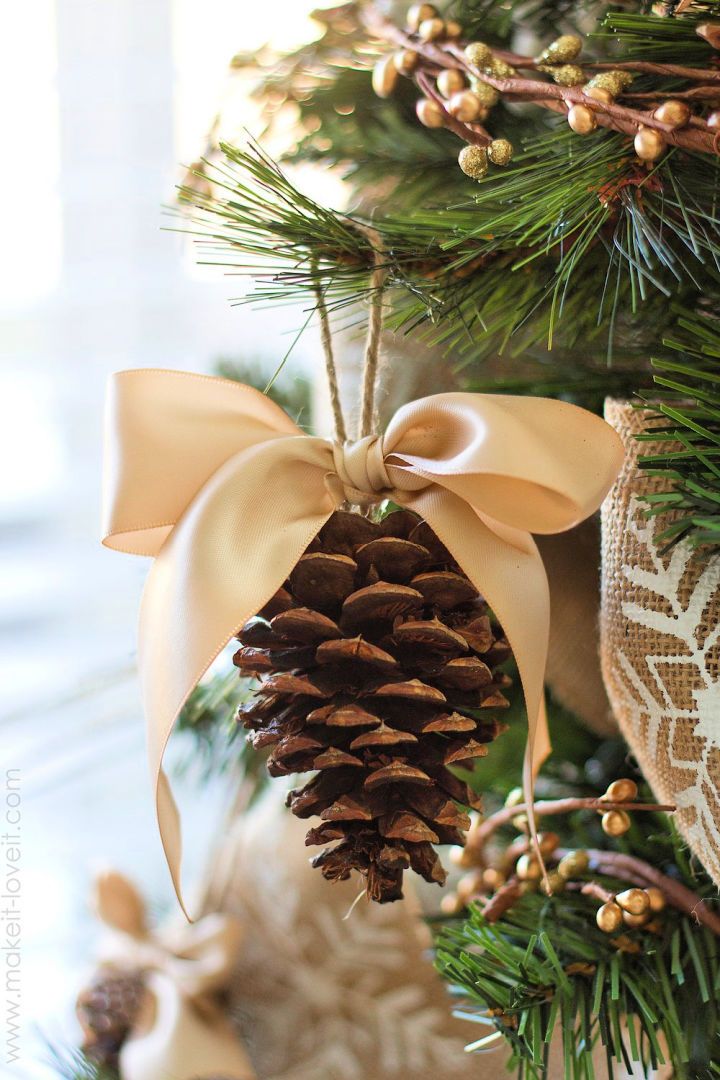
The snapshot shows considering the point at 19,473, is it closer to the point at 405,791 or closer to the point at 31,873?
the point at 31,873

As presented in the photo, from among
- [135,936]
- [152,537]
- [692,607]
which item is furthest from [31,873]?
[692,607]

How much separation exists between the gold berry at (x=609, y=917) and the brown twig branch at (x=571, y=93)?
259 mm

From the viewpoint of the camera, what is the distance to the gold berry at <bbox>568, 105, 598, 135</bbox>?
0.27 m

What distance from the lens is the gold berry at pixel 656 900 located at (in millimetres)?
354

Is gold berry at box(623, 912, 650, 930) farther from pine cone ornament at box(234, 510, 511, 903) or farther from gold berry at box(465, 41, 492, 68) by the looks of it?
gold berry at box(465, 41, 492, 68)

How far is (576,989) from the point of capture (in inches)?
13.6

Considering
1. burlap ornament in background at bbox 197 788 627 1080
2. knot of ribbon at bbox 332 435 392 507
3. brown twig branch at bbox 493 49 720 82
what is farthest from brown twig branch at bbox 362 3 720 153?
burlap ornament in background at bbox 197 788 627 1080

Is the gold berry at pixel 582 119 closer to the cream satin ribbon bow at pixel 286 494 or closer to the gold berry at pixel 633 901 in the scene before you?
the cream satin ribbon bow at pixel 286 494

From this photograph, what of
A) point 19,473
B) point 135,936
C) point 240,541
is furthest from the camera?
point 19,473

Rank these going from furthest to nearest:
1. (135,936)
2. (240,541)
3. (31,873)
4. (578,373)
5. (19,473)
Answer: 1. (19,473)
2. (31,873)
3. (135,936)
4. (578,373)
5. (240,541)

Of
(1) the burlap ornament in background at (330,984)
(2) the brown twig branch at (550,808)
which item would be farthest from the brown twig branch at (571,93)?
(1) the burlap ornament in background at (330,984)

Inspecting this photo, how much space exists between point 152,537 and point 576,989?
0.23 meters

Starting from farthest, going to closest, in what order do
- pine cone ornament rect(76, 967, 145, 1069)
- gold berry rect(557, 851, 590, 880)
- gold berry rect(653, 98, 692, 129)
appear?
pine cone ornament rect(76, 967, 145, 1069) → gold berry rect(557, 851, 590, 880) → gold berry rect(653, 98, 692, 129)

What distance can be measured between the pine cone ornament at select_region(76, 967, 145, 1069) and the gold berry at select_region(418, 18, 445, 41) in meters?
0.49
